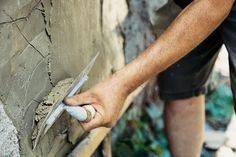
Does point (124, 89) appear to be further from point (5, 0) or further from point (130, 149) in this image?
point (130, 149)

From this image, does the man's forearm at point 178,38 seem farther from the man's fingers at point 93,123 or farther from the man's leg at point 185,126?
the man's leg at point 185,126

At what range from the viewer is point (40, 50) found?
2119 mm

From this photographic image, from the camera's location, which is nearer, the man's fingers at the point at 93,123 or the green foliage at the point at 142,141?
the man's fingers at the point at 93,123

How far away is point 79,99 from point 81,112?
0.27 feet

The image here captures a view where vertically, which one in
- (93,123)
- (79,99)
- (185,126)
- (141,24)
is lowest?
(185,126)

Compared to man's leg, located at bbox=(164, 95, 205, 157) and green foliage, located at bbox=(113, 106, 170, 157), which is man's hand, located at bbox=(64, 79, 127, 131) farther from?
green foliage, located at bbox=(113, 106, 170, 157)

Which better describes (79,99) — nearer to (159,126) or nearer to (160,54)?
(160,54)

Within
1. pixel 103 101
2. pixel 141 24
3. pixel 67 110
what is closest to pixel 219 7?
pixel 103 101

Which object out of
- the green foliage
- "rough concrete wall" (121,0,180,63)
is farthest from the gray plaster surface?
the green foliage

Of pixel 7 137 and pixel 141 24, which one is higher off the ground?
pixel 7 137

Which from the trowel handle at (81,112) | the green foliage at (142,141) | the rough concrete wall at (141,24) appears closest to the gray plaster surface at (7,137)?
the trowel handle at (81,112)

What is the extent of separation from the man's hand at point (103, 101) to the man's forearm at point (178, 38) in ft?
0.13

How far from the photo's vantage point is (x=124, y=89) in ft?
7.02

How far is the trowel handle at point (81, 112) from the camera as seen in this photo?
6.47ft
